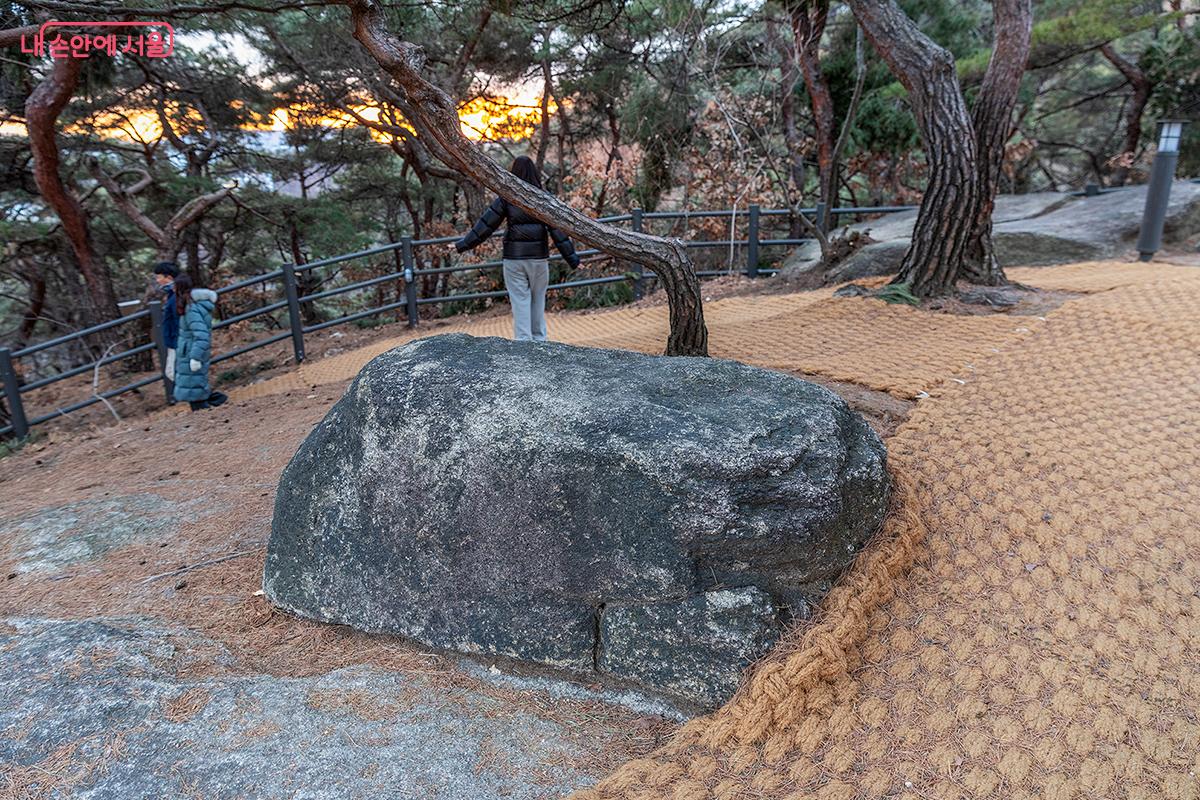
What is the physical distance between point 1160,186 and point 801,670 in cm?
658

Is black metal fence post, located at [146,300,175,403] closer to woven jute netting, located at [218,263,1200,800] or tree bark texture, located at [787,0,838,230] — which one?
woven jute netting, located at [218,263,1200,800]

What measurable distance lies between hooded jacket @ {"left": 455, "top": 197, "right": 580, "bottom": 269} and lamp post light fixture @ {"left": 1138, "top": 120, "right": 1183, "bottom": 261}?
5175 mm

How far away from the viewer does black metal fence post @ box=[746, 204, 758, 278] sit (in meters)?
8.13

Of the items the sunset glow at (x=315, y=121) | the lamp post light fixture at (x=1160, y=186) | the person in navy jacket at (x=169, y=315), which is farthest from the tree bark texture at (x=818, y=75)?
the person in navy jacket at (x=169, y=315)

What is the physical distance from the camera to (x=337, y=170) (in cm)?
1239

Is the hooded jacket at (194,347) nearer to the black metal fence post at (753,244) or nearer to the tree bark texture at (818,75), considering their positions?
the black metal fence post at (753,244)

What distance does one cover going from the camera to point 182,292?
222 inches

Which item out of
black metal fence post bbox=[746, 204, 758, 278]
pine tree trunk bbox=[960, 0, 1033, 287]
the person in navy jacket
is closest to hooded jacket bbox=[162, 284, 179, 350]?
the person in navy jacket

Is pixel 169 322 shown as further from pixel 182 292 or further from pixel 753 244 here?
pixel 753 244

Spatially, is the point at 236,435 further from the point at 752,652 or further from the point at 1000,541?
the point at 1000,541

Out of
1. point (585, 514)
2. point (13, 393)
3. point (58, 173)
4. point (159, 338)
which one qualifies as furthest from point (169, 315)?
point (585, 514)

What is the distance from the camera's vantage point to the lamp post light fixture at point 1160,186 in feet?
21.4

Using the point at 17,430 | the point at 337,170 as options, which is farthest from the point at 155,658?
the point at 337,170

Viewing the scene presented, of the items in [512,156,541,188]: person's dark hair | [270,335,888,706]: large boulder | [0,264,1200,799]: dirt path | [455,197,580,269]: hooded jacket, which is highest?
[512,156,541,188]: person's dark hair
